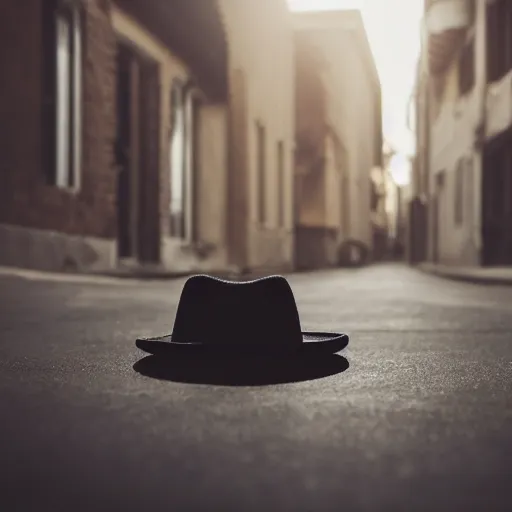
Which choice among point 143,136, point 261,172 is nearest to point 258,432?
point 143,136

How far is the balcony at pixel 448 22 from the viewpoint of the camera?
1243 cm

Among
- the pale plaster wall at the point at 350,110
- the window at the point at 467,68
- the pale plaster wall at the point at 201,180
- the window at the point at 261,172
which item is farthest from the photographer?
the pale plaster wall at the point at 350,110

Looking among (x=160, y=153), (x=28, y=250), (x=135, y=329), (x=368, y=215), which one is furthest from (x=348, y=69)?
(x=135, y=329)

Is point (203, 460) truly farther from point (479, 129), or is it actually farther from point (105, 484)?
point (479, 129)

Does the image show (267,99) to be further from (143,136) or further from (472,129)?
(143,136)

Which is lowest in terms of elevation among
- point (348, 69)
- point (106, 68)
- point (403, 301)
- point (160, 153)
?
point (403, 301)

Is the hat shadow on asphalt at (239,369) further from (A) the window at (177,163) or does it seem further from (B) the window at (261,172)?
(B) the window at (261,172)

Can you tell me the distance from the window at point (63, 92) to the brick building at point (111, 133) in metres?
0.01

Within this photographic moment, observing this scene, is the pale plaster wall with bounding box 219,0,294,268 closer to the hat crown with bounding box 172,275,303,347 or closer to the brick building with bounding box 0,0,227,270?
the brick building with bounding box 0,0,227,270

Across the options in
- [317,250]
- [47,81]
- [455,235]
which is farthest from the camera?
[317,250]

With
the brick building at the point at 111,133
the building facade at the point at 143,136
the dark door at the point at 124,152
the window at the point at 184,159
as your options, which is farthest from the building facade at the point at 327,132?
the dark door at the point at 124,152

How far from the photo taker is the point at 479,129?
451 inches

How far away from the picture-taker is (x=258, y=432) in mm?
1039

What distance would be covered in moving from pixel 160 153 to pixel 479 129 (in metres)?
5.61
